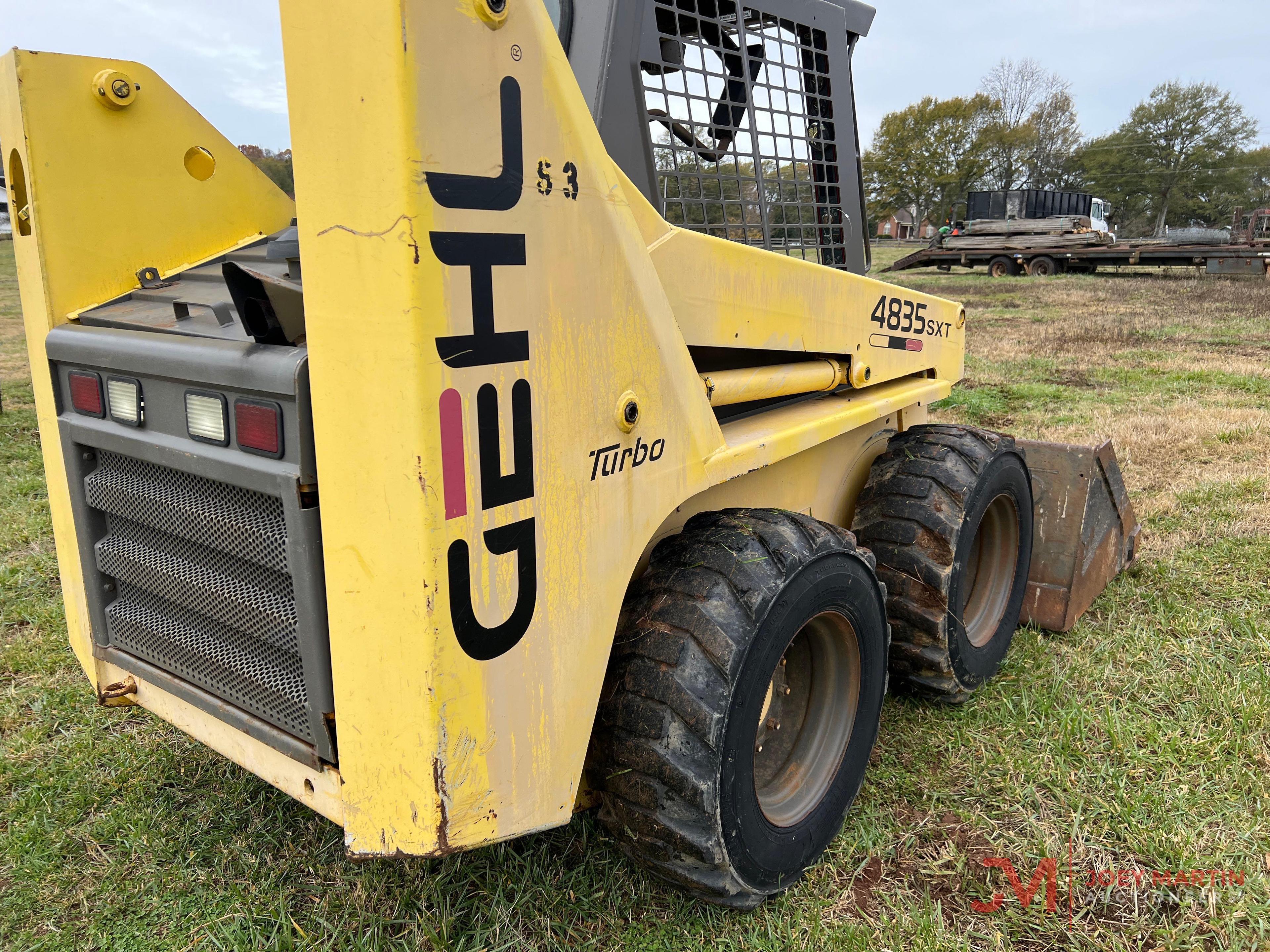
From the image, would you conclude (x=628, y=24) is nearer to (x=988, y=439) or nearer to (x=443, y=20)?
(x=443, y=20)

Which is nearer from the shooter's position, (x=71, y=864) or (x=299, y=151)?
(x=299, y=151)

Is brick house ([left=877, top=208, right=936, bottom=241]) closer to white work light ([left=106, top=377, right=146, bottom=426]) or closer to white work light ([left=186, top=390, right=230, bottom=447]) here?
white work light ([left=106, top=377, right=146, bottom=426])

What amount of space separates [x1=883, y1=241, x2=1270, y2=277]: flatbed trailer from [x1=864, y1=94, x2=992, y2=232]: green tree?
23.7m

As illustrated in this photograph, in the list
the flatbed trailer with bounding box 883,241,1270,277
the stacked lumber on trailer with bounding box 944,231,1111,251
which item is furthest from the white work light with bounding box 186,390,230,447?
the stacked lumber on trailer with bounding box 944,231,1111,251

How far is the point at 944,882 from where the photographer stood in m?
2.33

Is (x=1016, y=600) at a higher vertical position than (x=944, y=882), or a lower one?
higher

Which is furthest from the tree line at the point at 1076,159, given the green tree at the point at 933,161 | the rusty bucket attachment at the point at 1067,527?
the rusty bucket attachment at the point at 1067,527

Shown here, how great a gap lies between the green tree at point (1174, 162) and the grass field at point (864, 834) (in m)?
56.4

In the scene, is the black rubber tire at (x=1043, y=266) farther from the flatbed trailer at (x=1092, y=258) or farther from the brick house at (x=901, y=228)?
the brick house at (x=901, y=228)

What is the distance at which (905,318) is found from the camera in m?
3.11

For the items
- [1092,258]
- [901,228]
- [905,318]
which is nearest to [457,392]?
[905,318]

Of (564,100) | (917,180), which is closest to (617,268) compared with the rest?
(564,100)

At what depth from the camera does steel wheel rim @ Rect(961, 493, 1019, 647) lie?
11.0 feet

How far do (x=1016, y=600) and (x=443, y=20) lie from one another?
2.98m
